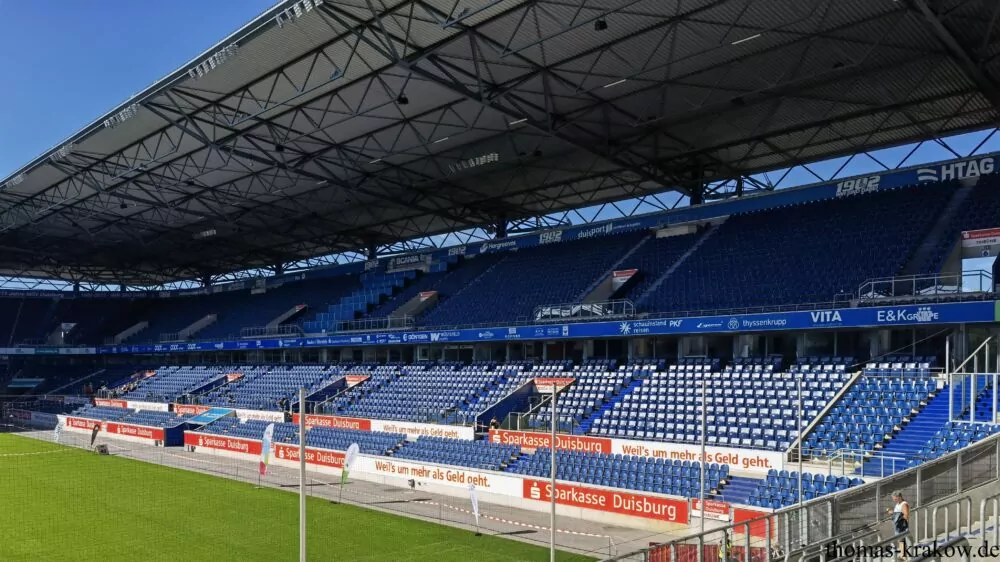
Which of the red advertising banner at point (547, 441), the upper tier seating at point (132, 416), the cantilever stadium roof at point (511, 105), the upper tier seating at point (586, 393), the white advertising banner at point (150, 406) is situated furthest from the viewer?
the white advertising banner at point (150, 406)

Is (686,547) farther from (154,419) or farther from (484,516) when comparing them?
(154,419)

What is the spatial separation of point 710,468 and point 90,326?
67358mm

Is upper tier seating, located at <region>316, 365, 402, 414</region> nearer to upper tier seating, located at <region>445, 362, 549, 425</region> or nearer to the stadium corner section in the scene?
the stadium corner section

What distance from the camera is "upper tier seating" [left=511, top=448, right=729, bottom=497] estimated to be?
21.5 metres

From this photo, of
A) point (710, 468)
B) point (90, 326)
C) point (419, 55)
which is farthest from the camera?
point (90, 326)

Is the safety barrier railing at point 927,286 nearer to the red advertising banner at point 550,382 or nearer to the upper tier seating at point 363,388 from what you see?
the red advertising banner at point 550,382

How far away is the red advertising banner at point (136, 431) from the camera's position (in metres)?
43.1

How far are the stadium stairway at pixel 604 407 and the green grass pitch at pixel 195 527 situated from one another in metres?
7.50

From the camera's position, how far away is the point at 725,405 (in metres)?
24.8

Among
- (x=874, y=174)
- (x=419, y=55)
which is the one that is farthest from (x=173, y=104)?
(x=874, y=174)

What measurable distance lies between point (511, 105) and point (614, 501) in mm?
15476

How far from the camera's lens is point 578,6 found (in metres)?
22.0

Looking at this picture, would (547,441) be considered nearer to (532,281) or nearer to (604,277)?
(604,277)

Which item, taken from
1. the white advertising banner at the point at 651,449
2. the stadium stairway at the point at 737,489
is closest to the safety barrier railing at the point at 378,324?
the white advertising banner at the point at 651,449
